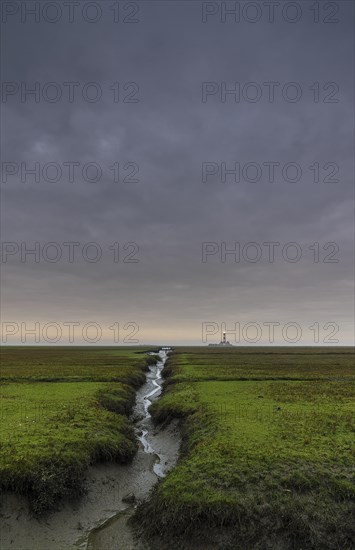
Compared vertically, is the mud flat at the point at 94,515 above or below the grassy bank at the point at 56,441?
below

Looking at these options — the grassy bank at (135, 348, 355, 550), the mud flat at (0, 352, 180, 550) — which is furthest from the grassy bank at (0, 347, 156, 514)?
the grassy bank at (135, 348, 355, 550)

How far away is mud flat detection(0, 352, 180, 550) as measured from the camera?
13.2m

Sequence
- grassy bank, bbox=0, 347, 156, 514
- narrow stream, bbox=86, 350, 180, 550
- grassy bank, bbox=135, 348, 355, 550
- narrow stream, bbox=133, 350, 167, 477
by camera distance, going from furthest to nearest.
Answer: narrow stream, bbox=133, 350, 167, 477
grassy bank, bbox=0, 347, 156, 514
narrow stream, bbox=86, 350, 180, 550
grassy bank, bbox=135, 348, 355, 550

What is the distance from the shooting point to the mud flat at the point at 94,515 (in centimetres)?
1320

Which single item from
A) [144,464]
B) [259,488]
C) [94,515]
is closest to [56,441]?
[94,515]

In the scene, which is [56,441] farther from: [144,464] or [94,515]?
[144,464]

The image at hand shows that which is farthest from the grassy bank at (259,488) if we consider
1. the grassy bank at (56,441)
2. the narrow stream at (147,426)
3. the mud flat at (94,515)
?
the grassy bank at (56,441)

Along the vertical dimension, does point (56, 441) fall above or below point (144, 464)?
above

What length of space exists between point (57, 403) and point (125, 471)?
446 inches

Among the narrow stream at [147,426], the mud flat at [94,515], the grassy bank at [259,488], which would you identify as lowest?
the narrow stream at [147,426]

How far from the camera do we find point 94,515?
49.9ft

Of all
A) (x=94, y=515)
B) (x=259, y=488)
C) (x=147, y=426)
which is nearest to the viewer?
(x=259, y=488)

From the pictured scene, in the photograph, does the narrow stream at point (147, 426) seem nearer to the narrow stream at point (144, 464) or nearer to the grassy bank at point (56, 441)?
the narrow stream at point (144, 464)

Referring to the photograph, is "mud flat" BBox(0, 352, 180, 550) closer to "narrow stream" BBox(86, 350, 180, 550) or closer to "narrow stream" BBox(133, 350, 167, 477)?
"narrow stream" BBox(86, 350, 180, 550)
